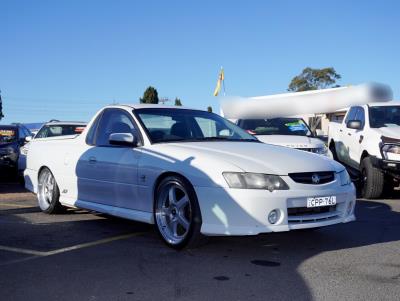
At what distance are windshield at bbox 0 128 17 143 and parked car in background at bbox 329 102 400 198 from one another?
7.62 meters

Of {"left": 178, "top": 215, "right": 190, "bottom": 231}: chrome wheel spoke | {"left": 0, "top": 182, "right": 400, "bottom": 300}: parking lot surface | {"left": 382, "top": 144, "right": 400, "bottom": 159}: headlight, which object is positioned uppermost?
{"left": 382, "top": 144, "right": 400, "bottom": 159}: headlight

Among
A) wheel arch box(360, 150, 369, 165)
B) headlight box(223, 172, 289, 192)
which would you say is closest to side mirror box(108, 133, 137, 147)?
headlight box(223, 172, 289, 192)

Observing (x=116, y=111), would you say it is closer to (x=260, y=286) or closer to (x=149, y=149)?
(x=149, y=149)

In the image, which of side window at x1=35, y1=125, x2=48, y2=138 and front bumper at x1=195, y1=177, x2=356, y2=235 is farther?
side window at x1=35, y1=125, x2=48, y2=138

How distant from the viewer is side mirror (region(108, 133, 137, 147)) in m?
5.60

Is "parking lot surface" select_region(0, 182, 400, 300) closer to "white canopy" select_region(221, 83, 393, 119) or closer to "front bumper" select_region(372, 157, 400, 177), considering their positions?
"front bumper" select_region(372, 157, 400, 177)

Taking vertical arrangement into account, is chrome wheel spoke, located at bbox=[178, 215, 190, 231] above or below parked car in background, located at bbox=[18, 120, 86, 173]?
below

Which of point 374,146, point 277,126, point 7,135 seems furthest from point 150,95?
point 374,146

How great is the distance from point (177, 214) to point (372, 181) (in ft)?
15.7

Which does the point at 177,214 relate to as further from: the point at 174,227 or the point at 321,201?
the point at 321,201

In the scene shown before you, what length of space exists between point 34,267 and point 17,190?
653cm

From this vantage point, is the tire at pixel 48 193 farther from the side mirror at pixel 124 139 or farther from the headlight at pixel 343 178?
the headlight at pixel 343 178

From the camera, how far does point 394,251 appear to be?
5074 millimetres

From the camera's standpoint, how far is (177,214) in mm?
5117
